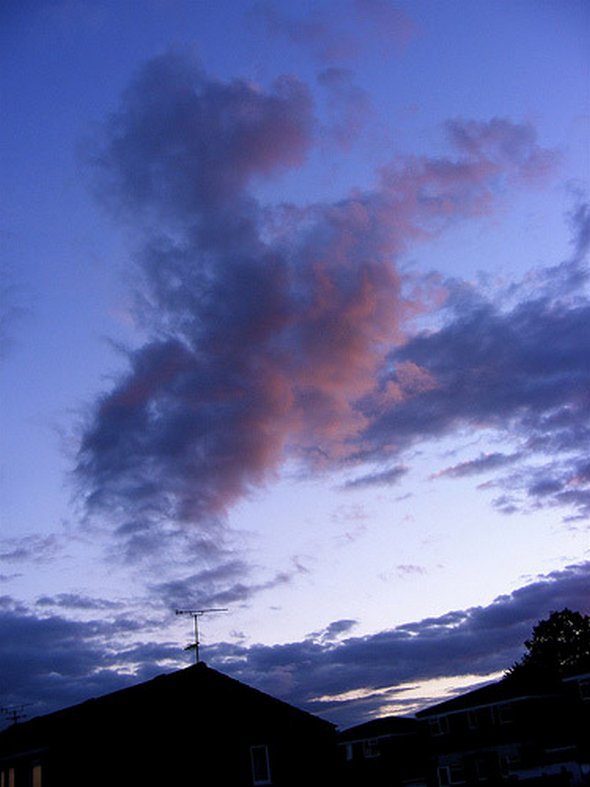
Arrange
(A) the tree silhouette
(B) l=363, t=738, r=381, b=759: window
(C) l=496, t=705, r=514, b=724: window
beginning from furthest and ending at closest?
1. (A) the tree silhouette
2. (B) l=363, t=738, r=381, b=759: window
3. (C) l=496, t=705, r=514, b=724: window

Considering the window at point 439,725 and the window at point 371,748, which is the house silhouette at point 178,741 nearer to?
the window at point 439,725

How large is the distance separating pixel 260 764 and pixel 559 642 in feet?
245

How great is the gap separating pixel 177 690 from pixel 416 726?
137 feet

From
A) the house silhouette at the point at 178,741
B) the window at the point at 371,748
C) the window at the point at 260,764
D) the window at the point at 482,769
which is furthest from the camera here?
the window at the point at 371,748

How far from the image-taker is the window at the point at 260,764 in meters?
Answer: 33.7

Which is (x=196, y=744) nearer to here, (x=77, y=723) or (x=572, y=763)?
(x=77, y=723)

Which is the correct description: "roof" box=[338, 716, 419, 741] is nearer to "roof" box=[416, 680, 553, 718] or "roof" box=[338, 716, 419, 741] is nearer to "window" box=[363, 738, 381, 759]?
"window" box=[363, 738, 381, 759]

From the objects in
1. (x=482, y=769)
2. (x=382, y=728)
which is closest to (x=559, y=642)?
(x=382, y=728)

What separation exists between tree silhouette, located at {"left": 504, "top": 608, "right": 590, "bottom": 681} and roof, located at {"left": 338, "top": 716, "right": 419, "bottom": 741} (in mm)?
27679

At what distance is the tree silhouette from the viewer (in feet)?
305

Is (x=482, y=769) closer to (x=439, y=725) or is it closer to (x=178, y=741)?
(x=439, y=725)

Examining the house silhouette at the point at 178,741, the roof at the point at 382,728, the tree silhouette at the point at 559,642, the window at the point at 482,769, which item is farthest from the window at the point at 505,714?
the tree silhouette at the point at 559,642

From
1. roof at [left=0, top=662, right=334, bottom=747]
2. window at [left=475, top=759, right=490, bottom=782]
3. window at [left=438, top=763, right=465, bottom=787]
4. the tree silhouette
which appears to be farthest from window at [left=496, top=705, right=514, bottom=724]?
the tree silhouette

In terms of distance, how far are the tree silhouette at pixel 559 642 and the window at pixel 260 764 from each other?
67.7 metres
